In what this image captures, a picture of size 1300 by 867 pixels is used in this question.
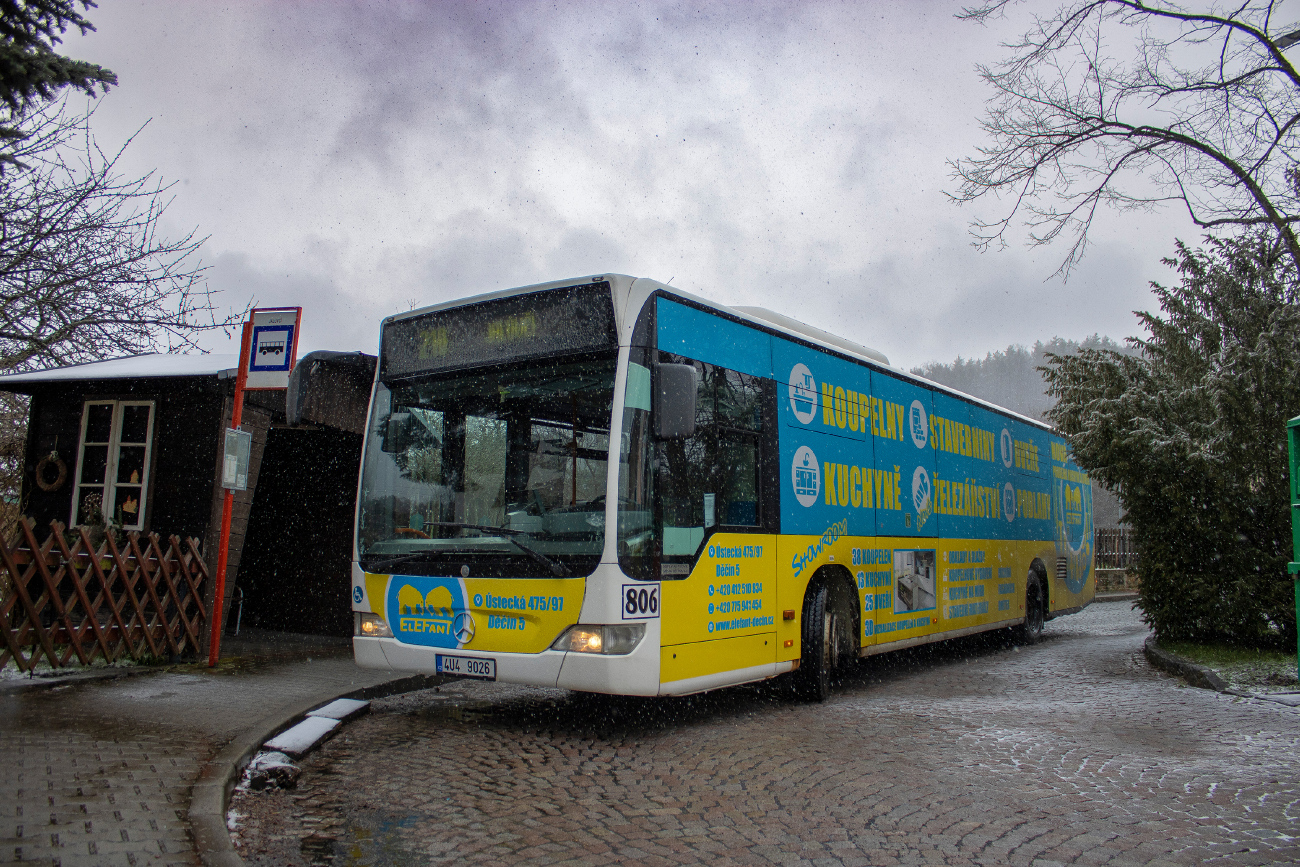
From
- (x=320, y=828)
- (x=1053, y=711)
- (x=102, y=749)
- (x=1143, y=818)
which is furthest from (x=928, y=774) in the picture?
(x=102, y=749)

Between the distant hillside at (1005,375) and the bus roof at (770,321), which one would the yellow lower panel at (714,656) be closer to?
the bus roof at (770,321)

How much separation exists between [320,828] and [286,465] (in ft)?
27.7

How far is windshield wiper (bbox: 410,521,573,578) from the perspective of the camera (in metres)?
6.11

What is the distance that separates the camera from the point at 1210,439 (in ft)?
34.0

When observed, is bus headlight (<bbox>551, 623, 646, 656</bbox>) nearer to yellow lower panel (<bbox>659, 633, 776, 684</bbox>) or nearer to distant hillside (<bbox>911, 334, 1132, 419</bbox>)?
yellow lower panel (<bbox>659, 633, 776, 684</bbox>)

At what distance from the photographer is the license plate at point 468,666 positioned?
21.0 ft

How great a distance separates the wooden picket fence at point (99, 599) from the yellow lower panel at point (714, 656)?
518 cm

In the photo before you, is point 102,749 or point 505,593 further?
point 505,593

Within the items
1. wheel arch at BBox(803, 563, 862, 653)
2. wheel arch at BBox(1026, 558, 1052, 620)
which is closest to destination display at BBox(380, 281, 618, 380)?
wheel arch at BBox(803, 563, 862, 653)

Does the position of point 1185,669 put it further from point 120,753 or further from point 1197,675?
point 120,753

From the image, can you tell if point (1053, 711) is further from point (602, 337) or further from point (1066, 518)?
point (1066, 518)

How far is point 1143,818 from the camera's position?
4680mm

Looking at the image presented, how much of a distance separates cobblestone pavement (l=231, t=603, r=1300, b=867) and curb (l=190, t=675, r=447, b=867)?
16 centimetres

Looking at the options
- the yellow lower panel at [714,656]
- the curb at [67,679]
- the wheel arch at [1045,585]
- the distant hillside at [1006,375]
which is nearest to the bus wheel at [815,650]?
the yellow lower panel at [714,656]
